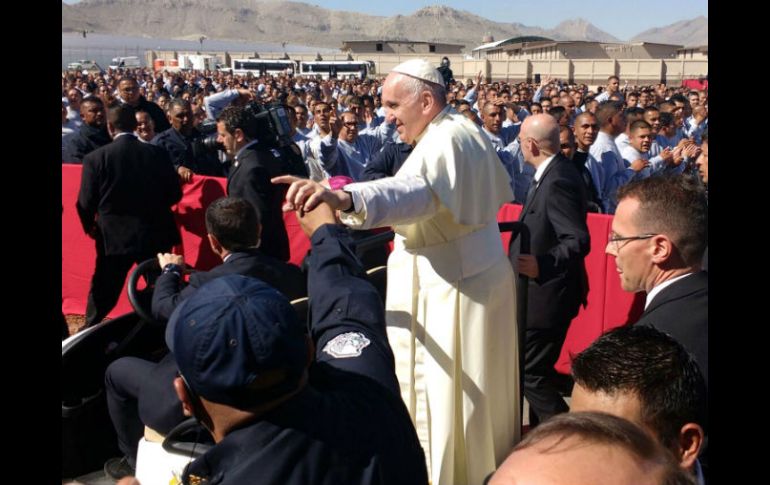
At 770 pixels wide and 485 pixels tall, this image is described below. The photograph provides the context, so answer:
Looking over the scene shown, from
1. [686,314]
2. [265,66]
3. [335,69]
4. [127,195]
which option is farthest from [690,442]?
[265,66]

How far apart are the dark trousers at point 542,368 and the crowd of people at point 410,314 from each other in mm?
12

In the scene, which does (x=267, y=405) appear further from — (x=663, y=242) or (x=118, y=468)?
(x=118, y=468)

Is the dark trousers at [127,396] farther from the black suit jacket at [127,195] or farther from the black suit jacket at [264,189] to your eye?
the black suit jacket at [127,195]

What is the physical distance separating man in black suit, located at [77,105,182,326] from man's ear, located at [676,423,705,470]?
4.84 m

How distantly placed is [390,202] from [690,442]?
130cm

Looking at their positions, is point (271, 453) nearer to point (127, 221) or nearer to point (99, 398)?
point (99, 398)

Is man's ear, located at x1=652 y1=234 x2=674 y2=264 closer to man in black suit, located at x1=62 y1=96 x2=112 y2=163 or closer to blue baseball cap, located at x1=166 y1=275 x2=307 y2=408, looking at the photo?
blue baseball cap, located at x1=166 y1=275 x2=307 y2=408

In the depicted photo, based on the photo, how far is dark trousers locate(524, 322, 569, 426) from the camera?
14.0 ft

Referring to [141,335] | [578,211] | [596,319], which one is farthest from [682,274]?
[596,319]

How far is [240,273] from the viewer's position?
3.55 meters

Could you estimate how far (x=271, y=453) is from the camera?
1544 mm

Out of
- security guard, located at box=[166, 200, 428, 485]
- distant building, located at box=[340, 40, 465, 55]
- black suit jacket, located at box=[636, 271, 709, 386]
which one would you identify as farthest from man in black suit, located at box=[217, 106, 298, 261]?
distant building, located at box=[340, 40, 465, 55]
